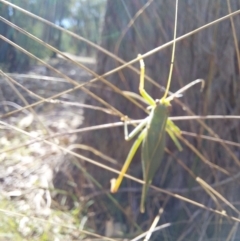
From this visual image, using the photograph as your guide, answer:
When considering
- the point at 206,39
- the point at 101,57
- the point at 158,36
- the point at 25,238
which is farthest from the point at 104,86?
the point at 25,238

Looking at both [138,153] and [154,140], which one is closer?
[154,140]

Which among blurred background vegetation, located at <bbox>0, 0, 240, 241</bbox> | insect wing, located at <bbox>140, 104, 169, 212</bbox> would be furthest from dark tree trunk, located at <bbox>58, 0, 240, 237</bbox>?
insect wing, located at <bbox>140, 104, 169, 212</bbox>

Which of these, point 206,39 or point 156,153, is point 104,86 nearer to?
point 206,39

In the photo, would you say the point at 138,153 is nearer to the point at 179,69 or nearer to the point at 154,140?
the point at 179,69

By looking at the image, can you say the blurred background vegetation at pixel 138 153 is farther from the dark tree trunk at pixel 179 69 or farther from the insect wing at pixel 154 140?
the insect wing at pixel 154 140

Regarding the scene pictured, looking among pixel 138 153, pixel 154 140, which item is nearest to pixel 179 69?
pixel 138 153

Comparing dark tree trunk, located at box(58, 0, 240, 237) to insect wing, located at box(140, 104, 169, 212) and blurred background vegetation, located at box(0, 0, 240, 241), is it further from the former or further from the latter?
insect wing, located at box(140, 104, 169, 212)

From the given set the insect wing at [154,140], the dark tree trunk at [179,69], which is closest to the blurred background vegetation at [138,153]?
the dark tree trunk at [179,69]

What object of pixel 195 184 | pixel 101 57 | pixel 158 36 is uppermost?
pixel 158 36
